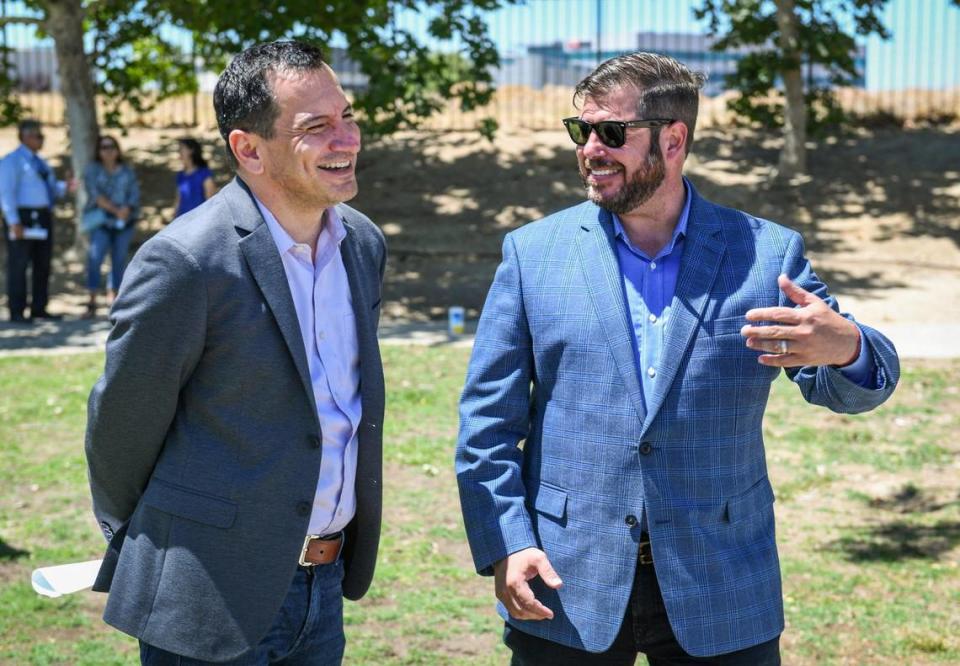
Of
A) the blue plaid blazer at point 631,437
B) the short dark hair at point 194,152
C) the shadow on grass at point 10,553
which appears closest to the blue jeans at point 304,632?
the blue plaid blazer at point 631,437

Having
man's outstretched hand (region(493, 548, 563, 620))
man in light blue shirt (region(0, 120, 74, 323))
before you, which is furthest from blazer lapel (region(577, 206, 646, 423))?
man in light blue shirt (region(0, 120, 74, 323))

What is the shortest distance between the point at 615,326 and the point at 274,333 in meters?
0.79

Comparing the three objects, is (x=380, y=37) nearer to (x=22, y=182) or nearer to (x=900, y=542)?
(x=22, y=182)

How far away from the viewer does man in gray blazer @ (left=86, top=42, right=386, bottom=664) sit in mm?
2596

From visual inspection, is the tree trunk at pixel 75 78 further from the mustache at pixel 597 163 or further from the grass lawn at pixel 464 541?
the mustache at pixel 597 163

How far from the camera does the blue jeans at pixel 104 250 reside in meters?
13.2

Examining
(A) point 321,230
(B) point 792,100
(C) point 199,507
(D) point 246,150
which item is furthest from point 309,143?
(B) point 792,100

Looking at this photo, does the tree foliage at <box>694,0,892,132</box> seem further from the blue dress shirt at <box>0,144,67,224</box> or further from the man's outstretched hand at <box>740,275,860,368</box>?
the man's outstretched hand at <box>740,275,860,368</box>

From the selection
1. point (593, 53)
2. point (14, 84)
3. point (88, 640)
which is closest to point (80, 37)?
point (14, 84)

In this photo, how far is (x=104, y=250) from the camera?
13414 millimetres

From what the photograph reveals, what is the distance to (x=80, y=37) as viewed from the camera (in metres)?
16.3

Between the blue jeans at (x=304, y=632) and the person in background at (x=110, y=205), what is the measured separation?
10.9 meters

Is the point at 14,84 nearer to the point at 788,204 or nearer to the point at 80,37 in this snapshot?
the point at 80,37

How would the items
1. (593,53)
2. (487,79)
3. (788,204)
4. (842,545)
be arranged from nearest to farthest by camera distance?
(842,545)
(487,79)
(788,204)
(593,53)
